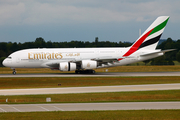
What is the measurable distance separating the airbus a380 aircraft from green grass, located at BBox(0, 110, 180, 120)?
101 ft

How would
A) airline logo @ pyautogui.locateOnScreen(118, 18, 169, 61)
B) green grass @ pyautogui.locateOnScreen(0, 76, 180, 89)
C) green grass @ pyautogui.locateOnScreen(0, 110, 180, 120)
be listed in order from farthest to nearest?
airline logo @ pyautogui.locateOnScreen(118, 18, 169, 61) → green grass @ pyautogui.locateOnScreen(0, 76, 180, 89) → green grass @ pyautogui.locateOnScreen(0, 110, 180, 120)

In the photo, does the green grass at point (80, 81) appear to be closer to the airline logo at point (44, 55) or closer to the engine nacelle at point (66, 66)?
the engine nacelle at point (66, 66)

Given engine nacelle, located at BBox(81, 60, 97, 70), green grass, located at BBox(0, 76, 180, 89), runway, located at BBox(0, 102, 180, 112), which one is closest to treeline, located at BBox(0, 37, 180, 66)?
engine nacelle, located at BBox(81, 60, 97, 70)

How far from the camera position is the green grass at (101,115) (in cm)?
Result: 1480

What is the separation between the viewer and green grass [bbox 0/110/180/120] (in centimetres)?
1480

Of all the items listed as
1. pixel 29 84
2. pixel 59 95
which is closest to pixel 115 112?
pixel 59 95

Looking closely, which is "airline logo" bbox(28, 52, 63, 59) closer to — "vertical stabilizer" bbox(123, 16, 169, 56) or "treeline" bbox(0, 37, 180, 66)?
"vertical stabilizer" bbox(123, 16, 169, 56)

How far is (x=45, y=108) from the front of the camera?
1808 cm

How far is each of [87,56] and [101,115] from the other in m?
34.9

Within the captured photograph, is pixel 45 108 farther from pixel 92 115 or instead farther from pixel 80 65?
pixel 80 65

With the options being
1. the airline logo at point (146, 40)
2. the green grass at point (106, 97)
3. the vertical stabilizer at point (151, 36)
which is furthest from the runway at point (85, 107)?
the vertical stabilizer at point (151, 36)

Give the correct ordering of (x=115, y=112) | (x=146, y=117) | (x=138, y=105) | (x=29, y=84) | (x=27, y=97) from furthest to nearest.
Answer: (x=29, y=84), (x=27, y=97), (x=138, y=105), (x=115, y=112), (x=146, y=117)

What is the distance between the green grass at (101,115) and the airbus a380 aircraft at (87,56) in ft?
101

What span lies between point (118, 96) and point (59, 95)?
5.58 meters
